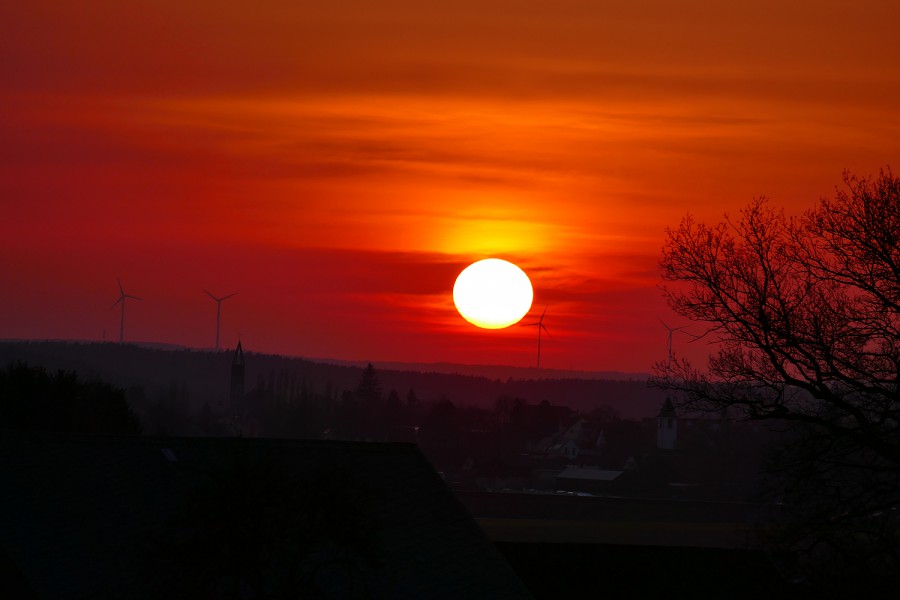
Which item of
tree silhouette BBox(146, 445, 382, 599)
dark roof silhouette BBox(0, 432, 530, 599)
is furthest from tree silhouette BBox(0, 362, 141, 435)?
tree silhouette BBox(146, 445, 382, 599)

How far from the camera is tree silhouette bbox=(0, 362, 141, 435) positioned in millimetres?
61469

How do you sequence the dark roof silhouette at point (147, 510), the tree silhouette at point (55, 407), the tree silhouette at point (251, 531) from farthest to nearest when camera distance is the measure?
the tree silhouette at point (55, 407), the dark roof silhouette at point (147, 510), the tree silhouette at point (251, 531)

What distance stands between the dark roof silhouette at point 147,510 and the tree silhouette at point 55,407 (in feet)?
74.5

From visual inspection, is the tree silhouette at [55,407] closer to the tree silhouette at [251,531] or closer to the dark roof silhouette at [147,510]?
the dark roof silhouette at [147,510]

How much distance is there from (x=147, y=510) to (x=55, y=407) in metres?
30.0

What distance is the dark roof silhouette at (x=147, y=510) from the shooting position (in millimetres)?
31672

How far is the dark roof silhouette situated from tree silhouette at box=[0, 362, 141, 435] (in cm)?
2271

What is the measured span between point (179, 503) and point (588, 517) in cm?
8631

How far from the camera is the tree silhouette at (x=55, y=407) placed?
202 ft

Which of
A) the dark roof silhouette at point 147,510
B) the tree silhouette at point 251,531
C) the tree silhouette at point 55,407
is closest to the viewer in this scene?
the tree silhouette at point 251,531

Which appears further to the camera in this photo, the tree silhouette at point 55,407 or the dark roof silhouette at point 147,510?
the tree silhouette at point 55,407

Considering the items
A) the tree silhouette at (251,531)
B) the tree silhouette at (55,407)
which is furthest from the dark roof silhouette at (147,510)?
the tree silhouette at (55,407)

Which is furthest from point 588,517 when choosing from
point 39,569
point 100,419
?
point 39,569

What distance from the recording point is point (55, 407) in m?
62.9
